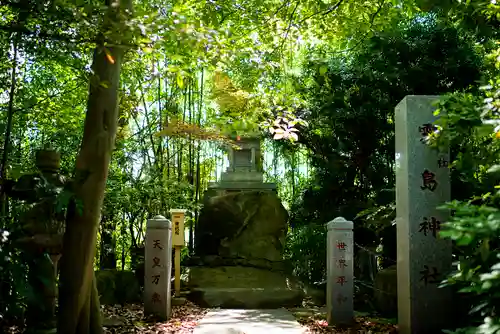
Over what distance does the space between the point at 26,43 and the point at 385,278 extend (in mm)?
5438

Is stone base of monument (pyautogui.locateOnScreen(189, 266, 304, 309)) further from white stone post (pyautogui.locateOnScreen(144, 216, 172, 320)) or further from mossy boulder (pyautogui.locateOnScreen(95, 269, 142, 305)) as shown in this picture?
white stone post (pyautogui.locateOnScreen(144, 216, 172, 320))

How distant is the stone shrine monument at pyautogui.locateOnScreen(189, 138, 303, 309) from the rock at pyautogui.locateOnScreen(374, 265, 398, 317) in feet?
10.2

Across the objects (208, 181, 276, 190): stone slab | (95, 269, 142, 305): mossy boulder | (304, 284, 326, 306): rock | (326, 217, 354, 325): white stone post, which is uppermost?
(208, 181, 276, 190): stone slab

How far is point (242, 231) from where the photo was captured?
40.0 ft

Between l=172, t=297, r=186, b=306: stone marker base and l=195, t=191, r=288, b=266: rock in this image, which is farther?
l=195, t=191, r=288, b=266: rock

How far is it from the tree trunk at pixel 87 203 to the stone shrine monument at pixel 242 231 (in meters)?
5.58

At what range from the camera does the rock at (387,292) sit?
6.59 metres

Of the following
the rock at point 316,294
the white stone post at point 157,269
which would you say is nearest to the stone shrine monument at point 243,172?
the rock at point 316,294

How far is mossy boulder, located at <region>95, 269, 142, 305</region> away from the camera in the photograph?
7930mm

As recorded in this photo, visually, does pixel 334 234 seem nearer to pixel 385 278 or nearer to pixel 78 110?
pixel 385 278

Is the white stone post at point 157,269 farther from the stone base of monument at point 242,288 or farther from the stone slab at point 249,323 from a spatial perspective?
the stone base of monument at point 242,288

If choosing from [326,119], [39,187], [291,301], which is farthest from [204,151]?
[39,187]

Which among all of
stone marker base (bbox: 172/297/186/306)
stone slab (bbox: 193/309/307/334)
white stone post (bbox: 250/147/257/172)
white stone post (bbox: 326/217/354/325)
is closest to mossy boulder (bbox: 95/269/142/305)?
stone marker base (bbox: 172/297/186/306)

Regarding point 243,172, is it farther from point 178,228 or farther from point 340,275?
point 340,275
